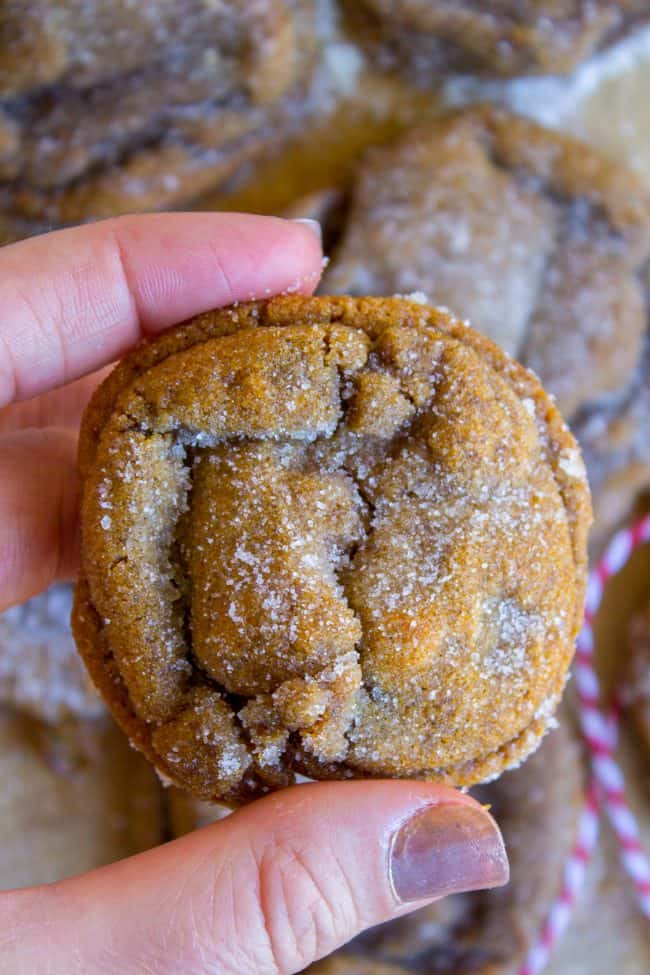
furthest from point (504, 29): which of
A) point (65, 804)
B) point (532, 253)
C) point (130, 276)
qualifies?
point (65, 804)

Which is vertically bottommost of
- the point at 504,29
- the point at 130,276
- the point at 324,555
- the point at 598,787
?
the point at 598,787

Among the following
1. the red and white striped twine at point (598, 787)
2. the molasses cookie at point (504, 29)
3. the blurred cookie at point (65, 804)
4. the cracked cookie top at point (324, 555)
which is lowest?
the blurred cookie at point (65, 804)

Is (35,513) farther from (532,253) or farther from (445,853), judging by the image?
(532,253)

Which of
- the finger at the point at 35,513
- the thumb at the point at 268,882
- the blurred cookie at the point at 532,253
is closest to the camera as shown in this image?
the thumb at the point at 268,882

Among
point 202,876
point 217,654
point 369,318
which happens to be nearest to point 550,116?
point 369,318

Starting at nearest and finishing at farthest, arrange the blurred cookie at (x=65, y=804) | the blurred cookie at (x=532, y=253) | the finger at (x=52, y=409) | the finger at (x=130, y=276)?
the finger at (x=130, y=276) < the finger at (x=52, y=409) < the blurred cookie at (x=532, y=253) < the blurred cookie at (x=65, y=804)

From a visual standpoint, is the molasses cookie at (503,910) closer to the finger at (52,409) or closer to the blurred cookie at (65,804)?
the blurred cookie at (65,804)

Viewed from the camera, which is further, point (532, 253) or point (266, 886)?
point (532, 253)

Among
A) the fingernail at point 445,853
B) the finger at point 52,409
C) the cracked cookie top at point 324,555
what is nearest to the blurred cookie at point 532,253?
the finger at point 52,409

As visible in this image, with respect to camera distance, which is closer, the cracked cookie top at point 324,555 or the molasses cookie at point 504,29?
the cracked cookie top at point 324,555

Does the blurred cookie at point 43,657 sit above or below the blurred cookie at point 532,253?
below
